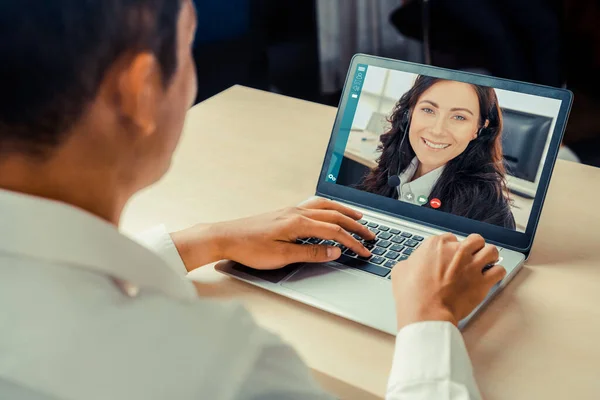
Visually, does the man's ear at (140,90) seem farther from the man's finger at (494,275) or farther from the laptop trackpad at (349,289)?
the man's finger at (494,275)

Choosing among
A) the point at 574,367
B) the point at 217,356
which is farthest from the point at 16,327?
the point at 574,367

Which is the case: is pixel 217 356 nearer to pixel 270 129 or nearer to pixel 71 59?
pixel 71 59

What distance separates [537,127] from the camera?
0.98 m

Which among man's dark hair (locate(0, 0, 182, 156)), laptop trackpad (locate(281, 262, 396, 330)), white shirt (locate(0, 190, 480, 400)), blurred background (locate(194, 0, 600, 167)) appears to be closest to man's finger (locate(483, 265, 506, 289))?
laptop trackpad (locate(281, 262, 396, 330))

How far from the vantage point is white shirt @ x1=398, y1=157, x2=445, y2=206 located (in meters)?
1.03

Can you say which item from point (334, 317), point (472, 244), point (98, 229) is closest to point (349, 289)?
point (334, 317)

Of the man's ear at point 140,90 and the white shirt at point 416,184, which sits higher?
the man's ear at point 140,90

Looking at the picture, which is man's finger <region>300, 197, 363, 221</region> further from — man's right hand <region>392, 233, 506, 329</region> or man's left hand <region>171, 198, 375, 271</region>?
man's right hand <region>392, 233, 506, 329</region>

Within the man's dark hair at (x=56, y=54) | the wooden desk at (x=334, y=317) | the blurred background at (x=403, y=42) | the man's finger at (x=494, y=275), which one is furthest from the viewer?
the blurred background at (x=403, y=42)

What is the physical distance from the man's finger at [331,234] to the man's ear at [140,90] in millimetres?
407

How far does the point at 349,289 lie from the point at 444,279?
4.6 inches

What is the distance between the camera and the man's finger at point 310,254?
92cm

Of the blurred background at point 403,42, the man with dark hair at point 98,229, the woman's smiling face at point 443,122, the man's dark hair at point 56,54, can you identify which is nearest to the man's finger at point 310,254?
the woman's smiling face at point 443,122

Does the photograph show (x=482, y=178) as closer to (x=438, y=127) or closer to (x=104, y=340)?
(x=438, y=127)
